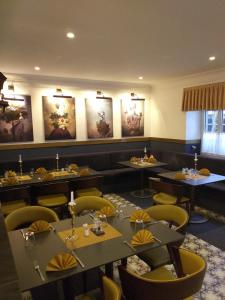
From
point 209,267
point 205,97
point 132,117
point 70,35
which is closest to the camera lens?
point 209,267

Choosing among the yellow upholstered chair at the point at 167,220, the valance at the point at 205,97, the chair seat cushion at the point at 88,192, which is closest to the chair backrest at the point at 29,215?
the yellow upholstered chair at the point at 167,220

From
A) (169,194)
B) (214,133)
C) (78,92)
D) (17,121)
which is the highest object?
(78,92)

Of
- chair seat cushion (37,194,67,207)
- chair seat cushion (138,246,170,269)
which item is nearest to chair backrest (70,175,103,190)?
chair seat cushion (37,194,67,207)

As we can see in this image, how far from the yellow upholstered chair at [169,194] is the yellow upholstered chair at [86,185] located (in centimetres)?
99

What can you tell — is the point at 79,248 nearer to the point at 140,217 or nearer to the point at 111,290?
the point at 111,290

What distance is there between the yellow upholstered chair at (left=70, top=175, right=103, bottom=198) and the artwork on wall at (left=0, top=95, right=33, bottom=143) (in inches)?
91.5

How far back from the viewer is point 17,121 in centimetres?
584

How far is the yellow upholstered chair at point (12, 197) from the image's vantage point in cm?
361

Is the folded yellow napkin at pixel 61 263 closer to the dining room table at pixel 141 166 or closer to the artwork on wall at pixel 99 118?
the dining room table at pixel 141 166

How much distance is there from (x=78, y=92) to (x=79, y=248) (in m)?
5.11

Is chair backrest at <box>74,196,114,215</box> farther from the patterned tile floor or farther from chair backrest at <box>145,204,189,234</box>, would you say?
the patterned tile floor

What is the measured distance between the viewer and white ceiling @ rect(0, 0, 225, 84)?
94.3 inches

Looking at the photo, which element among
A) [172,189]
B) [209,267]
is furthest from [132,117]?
[209,267]

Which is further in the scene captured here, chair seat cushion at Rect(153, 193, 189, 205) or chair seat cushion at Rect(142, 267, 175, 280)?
chair seat cushion at Rect(153, 193, 189, 205)
